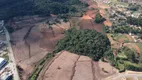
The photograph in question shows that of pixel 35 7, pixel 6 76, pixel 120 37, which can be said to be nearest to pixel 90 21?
pixel 120 37

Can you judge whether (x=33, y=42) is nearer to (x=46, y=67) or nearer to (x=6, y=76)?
(x=46, y=67)

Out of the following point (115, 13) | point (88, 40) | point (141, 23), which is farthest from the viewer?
point (115, 13)

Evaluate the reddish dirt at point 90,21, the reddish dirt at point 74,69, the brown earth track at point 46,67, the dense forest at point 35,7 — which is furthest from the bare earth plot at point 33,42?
the dense forest at point 35,7

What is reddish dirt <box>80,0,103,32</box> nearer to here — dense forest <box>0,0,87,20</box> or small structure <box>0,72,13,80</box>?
dense forest <box>0,0,87,20</box>

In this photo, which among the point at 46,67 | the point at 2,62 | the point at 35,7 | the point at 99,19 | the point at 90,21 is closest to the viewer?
the point at 46,67

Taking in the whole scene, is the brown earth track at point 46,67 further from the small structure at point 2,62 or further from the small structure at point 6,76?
the small structure at point 2,62

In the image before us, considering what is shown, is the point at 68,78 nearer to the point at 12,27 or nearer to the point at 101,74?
the point at 101,74

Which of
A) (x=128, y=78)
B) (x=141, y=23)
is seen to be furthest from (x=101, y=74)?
(x=141, y=23)
